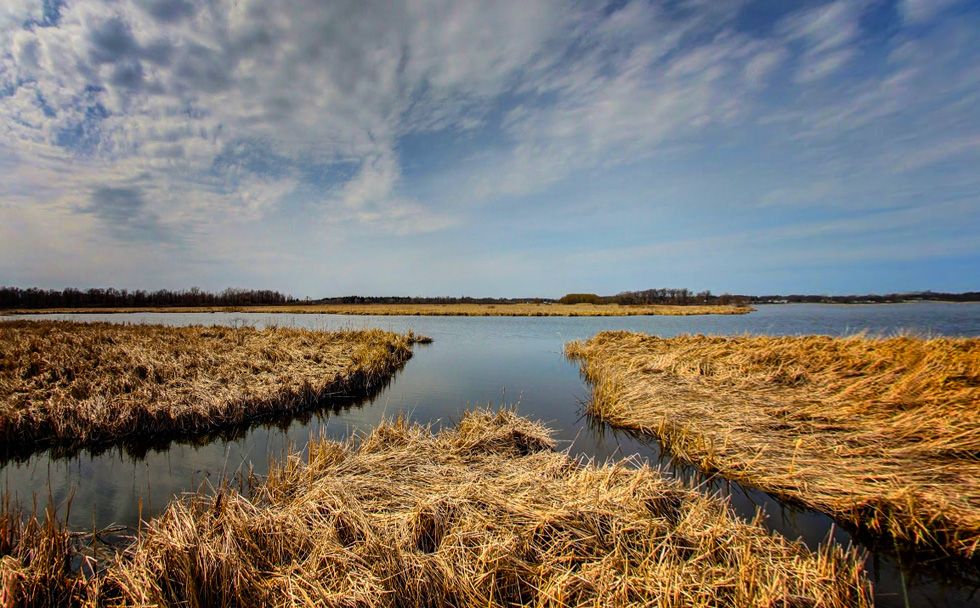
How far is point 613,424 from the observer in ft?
36.3

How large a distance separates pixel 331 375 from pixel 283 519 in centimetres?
1058

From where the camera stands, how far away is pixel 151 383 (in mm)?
11656

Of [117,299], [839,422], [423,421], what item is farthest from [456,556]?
[117,299]

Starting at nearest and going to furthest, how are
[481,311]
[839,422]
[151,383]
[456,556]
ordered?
[456,556] → [839,422] → [151,383] → [481,311]

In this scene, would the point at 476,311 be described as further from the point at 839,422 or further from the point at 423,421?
the point at 839,422

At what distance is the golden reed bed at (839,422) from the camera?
18.6ft

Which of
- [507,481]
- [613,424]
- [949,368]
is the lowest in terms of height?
[613,424]

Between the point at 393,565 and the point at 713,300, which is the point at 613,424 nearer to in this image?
the point at 393,565

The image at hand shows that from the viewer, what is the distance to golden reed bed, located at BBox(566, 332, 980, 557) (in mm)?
5660

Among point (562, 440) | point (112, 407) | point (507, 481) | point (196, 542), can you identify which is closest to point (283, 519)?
point (196, 542)

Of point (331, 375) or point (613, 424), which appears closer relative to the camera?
point (613, 424)

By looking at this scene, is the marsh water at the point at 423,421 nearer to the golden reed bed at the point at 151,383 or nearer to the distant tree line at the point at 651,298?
the golden reed bed at the point at 151,383

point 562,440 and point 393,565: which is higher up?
point 393,565

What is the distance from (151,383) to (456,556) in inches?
475
